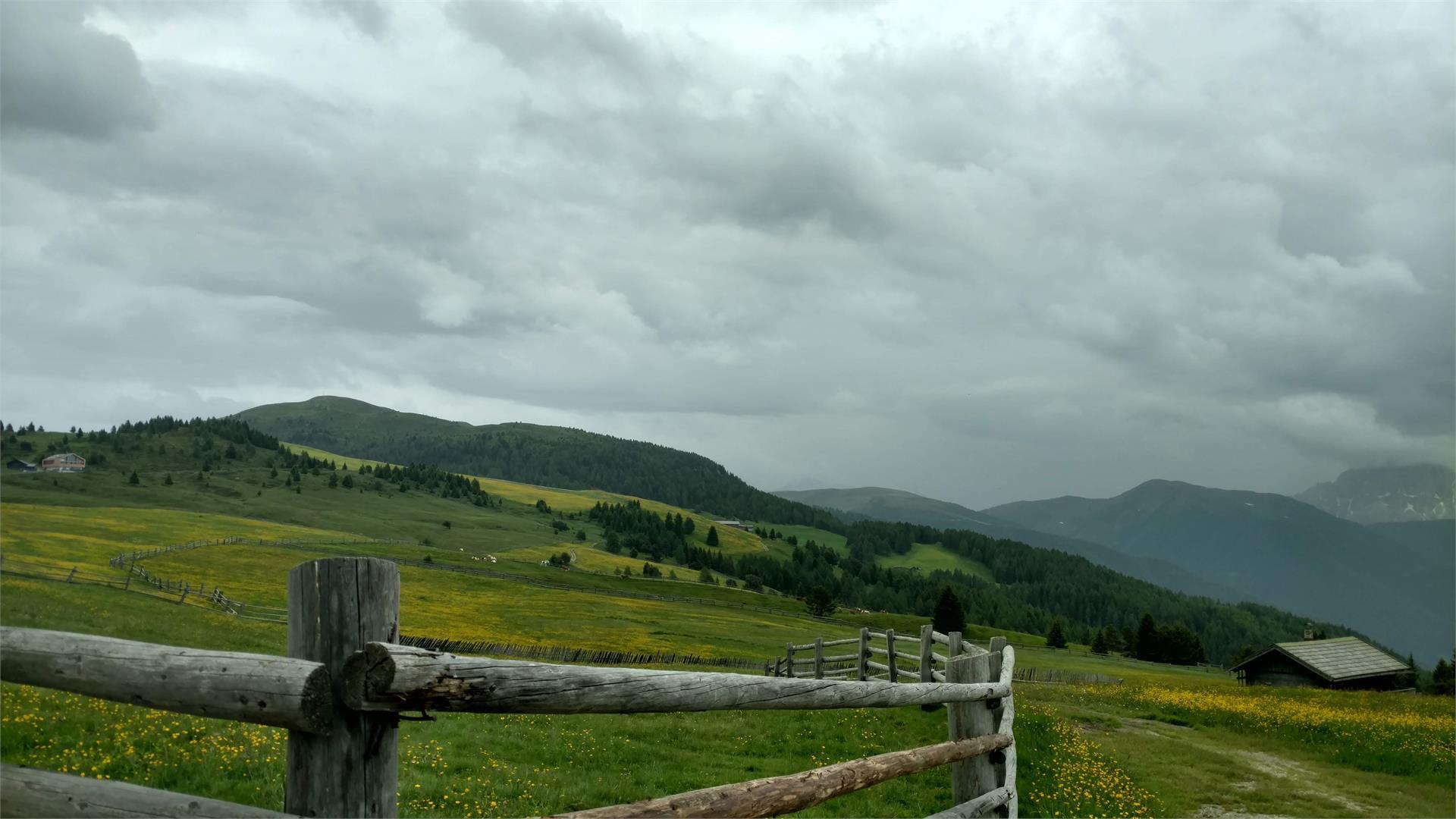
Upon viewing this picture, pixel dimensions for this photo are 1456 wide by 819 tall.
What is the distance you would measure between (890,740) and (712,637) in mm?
61105

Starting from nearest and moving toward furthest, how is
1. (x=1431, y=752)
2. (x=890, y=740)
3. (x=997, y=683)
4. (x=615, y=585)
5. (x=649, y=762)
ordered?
(x=997, y=683)
(x=649, y=762)
(x=890, y=740)
(x=1431, y=752)
(x=615, y=585)

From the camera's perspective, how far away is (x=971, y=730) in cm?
851

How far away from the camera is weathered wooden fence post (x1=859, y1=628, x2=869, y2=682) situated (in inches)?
981

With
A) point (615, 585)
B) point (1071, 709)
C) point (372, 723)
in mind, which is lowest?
point (615, 585)

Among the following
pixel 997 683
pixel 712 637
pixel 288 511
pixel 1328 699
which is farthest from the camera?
pixel 288 511

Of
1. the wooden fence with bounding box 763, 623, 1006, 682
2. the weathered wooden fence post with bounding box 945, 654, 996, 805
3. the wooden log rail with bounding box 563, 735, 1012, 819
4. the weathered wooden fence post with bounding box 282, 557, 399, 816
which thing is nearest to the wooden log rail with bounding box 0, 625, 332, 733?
the weathered wooden fence post with bounding box 282, 557, 399, 816

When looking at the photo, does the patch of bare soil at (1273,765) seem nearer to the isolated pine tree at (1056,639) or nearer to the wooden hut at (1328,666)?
the wooden hut at (1328,666)

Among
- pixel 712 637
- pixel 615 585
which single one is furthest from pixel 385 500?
pixel 712 637

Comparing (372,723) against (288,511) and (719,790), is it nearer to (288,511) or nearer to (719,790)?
(719,790)

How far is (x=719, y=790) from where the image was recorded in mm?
4562

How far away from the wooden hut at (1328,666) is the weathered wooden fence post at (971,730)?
69.0 meters

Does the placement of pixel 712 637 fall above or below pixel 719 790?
below

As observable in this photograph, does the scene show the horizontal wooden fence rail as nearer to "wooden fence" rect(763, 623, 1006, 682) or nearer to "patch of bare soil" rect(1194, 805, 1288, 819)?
"wooden fence" rect(763, 623, 1006, 682)

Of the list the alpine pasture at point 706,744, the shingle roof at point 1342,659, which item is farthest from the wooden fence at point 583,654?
the shingle roof at point 1342,659
